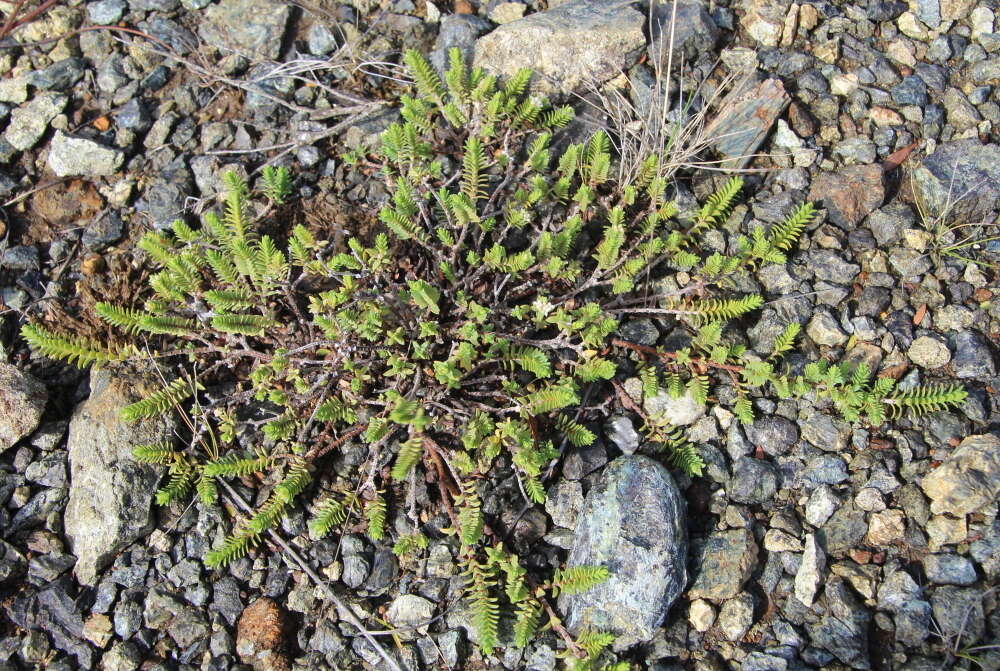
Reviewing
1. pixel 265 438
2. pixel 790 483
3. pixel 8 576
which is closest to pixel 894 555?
pixel 790 483

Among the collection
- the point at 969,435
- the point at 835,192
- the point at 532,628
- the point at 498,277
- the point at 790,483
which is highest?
the point at 835,192

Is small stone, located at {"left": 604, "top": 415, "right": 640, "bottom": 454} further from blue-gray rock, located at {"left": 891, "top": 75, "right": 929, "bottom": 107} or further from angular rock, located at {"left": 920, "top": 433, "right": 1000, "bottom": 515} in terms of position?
blue-gray rock, located at {"left": 891, "top": 75, "right": 929, "bottom": 107}

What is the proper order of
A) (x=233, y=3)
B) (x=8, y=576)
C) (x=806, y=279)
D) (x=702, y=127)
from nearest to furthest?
1. (x=8, y=576)
2. (x=806, y=279)
3. (x=702, y=127)
4. (x=233, y=3)

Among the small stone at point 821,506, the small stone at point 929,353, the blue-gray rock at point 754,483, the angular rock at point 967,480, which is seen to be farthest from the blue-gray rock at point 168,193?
the angular rock at point 967,480

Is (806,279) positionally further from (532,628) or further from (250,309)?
(250,309)

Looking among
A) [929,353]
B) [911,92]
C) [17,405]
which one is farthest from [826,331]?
[17,405]

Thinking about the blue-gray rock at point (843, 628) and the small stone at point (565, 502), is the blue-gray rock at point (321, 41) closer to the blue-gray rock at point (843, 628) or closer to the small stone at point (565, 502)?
the small stone at point (565, 502)
